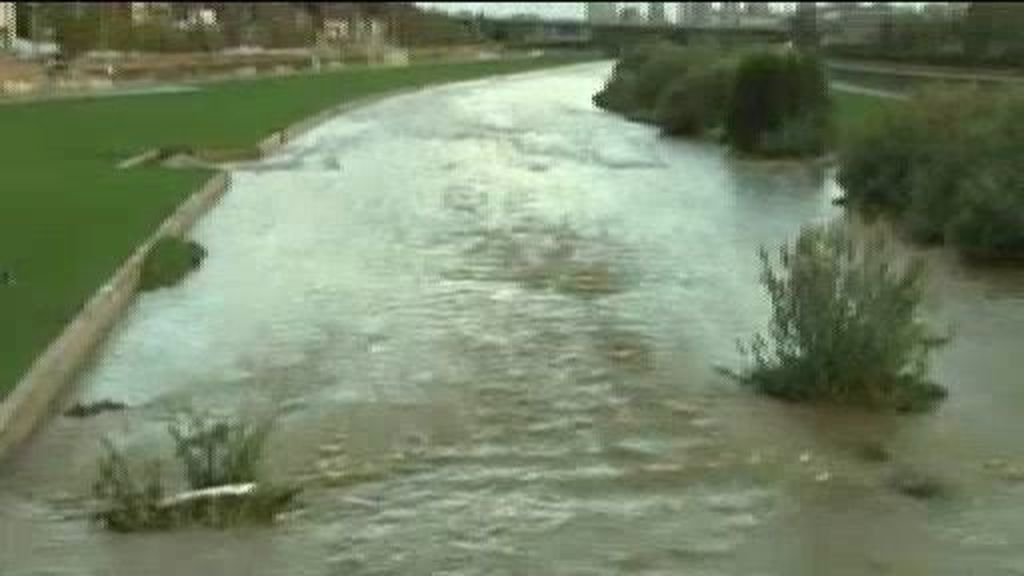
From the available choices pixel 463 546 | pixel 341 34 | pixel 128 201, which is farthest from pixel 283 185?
pixel 341 34

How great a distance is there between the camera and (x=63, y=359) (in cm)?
1391

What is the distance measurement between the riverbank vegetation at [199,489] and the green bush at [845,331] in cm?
406

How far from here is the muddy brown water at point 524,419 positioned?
31.6 feet

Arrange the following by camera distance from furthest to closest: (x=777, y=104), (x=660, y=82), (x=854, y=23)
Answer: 1. (x=854, y=23)
2. (x=660, y=82)
3. (x=777, y=104)

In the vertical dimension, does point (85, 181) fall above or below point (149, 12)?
below

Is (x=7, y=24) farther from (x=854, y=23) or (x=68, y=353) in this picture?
(x=68, y=353)

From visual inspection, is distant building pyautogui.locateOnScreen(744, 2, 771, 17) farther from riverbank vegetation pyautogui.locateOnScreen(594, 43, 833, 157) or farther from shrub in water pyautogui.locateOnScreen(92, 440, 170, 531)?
shrub in water pyautogui.locateOnScreen(92, 440, 170, 531)

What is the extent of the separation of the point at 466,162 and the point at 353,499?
28312mm

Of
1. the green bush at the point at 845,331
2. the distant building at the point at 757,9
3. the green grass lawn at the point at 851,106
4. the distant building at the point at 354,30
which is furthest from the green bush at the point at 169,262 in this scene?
the distant building at the point at 757,9

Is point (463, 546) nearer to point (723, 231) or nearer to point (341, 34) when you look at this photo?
point (723, 231)

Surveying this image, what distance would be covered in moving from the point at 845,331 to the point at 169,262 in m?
9.20

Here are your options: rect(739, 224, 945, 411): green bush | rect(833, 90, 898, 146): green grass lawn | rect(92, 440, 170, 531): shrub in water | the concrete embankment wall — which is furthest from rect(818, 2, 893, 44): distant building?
rect(92, 440, 170, 531): shrub in water

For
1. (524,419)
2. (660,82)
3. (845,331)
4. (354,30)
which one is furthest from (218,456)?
(354,30)

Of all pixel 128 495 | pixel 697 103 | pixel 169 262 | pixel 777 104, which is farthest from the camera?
pixel 697 103
